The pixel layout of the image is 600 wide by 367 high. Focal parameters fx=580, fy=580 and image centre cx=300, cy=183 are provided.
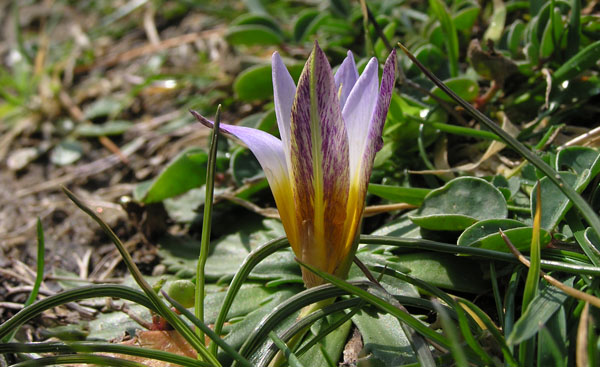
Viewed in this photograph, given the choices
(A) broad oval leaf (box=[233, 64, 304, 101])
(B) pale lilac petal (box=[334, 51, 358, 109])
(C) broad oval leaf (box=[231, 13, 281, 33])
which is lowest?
(A) broad oval leaf (box=[233, 64, 304, 101])

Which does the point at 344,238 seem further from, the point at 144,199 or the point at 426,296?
the point at 144,199

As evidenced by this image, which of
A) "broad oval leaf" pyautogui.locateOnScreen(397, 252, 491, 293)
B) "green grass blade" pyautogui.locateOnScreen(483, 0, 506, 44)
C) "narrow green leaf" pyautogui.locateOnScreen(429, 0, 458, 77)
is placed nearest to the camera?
"broad oval leaf" pyautogui.locateOnScreen(397, 252, 491, 293)

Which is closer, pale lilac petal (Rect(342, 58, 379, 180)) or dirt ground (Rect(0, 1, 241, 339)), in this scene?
pale lilac petal (Rect(342, 58, 379, 180))

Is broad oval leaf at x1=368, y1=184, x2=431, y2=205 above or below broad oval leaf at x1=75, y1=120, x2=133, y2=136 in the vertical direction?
above

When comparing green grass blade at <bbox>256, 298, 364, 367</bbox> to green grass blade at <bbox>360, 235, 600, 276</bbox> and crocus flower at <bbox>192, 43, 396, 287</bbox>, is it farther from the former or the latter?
green grass blade at <bbox>360, 235, 600, 276</bbox>

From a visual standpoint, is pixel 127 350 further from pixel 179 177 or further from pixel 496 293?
pixel 179 177

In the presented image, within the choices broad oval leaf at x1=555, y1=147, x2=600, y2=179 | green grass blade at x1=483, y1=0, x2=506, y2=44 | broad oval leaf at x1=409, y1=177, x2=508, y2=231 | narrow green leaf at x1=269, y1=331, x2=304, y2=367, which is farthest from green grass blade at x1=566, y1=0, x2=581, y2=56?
narrow green leaf at x1=269, y1=331, x2=304, y2=367

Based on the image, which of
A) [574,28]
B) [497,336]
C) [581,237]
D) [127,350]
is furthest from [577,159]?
[127,350]

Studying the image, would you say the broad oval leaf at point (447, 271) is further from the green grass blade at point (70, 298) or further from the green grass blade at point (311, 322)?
the green grass blade at point (70, 298)
